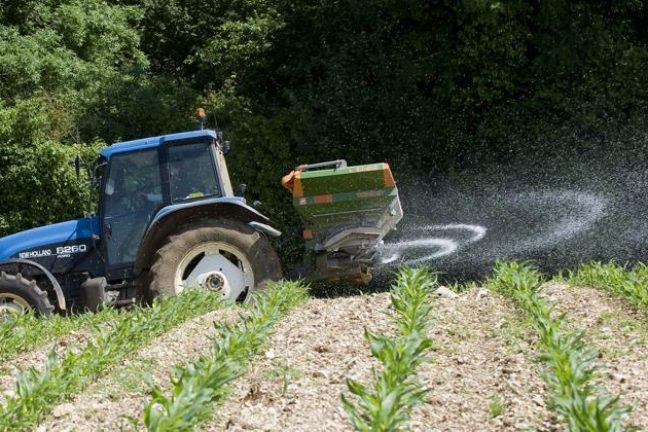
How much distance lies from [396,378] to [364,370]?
1023 mm

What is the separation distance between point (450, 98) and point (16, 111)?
6.64m

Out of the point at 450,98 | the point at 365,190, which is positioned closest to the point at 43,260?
the point at 365,190

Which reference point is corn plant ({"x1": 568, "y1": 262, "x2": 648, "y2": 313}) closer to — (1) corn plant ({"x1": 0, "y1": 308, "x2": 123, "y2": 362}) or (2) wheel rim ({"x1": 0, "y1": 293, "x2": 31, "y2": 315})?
(1) corn plant ({"x1": 0, "y1": 308, "x2": 123, "y2": 362})

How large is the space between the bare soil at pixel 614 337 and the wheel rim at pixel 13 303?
432 cm

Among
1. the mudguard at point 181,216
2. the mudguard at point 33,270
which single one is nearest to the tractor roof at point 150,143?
the mudguard at point 181,216

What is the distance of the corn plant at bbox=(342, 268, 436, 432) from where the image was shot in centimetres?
384

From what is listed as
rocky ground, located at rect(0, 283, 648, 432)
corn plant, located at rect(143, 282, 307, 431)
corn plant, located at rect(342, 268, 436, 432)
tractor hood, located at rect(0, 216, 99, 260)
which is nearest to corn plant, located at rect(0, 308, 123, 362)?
rocky ground, located at rect(0, 283, 648, 432)

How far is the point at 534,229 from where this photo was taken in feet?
45.7

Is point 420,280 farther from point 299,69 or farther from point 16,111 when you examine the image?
point 299,69

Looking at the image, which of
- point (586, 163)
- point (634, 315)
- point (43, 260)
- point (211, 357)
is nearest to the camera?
point (211, 357)

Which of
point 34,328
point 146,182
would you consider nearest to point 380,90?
point 146,182

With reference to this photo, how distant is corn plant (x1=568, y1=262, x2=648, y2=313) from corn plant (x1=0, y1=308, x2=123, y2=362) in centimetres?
389

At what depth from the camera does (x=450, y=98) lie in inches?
621

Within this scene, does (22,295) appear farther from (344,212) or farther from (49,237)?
(344,212)
